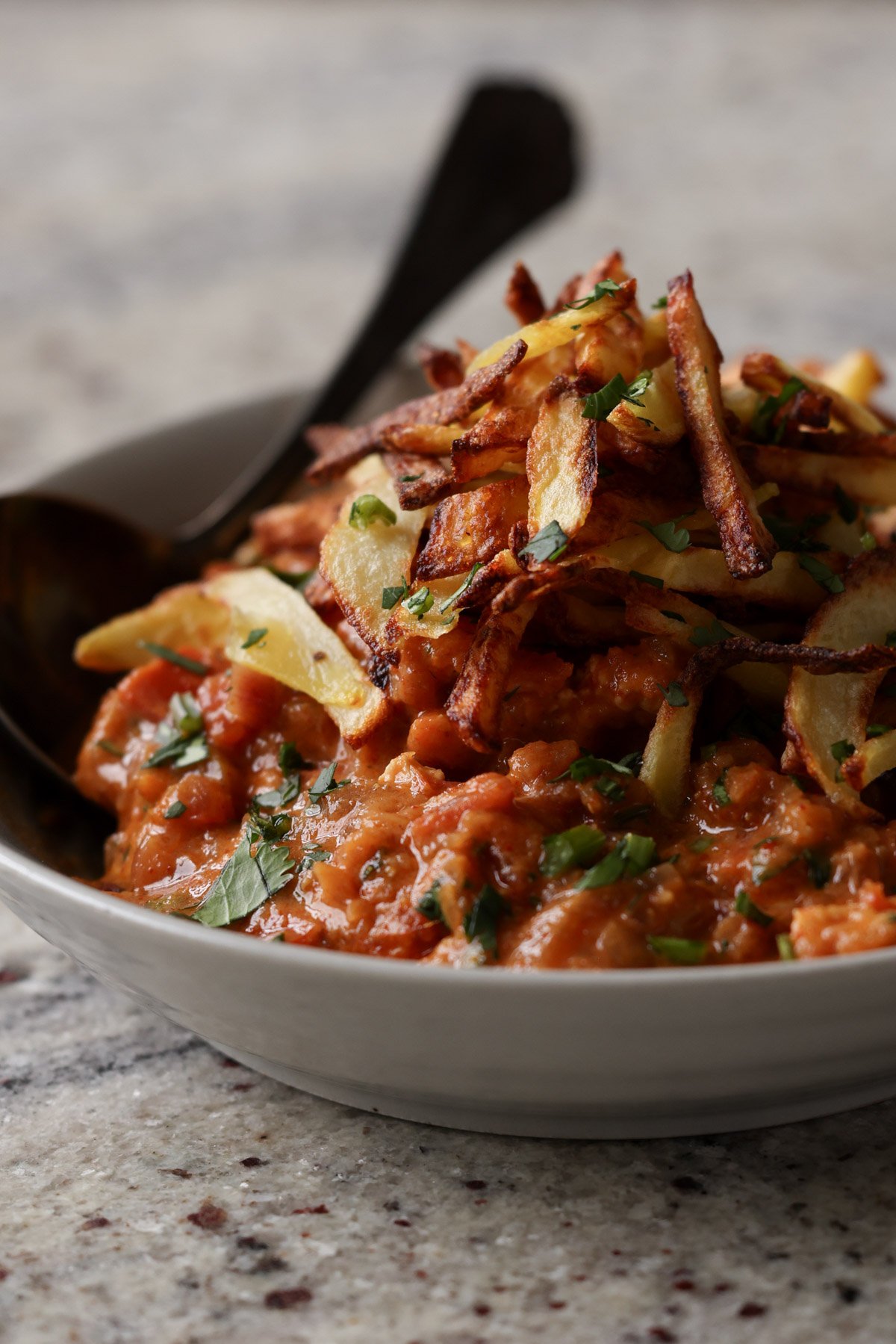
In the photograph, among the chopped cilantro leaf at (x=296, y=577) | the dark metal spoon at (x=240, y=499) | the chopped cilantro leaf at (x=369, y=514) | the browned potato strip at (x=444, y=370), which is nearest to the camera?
the chopped cilantro leaf at (x=369, y=514)

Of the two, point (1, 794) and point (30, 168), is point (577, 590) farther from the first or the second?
point (30, 168)

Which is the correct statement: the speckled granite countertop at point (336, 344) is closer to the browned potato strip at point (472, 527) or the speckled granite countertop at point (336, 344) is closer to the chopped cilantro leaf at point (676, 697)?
the chopped cilantro leaf at point (676, 697)

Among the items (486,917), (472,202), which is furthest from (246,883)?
(472,202)

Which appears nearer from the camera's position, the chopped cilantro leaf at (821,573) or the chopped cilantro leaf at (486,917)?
the chopped cilantro leaf at (486,917)

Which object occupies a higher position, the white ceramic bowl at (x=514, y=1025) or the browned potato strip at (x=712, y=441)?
the browned potato strip at (x=712, y=441)

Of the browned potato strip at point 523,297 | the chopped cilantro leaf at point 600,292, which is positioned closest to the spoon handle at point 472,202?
the browned potato strip at point 523,297

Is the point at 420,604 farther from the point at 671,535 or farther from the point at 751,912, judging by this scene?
the point at 751,912

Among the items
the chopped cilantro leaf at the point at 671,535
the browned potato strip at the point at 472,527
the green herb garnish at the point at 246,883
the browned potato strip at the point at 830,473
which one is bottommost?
the green herb garnish at the point at 246,883
